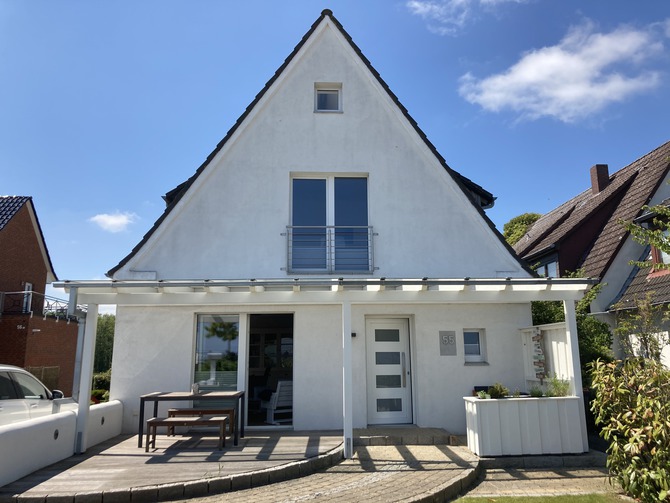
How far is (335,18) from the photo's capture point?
1174 cm

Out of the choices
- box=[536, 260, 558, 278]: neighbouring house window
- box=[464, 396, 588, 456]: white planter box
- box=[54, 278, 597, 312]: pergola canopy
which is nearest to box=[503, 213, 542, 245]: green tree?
box=[536, 260, 558, 278]: neighbouring house window

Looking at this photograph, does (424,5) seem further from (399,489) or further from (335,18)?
(399,489)

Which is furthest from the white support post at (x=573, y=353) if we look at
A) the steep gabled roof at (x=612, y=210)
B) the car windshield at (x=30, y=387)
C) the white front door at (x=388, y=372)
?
the car windshield at (x=30, y=387)

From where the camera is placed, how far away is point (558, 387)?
8.82m

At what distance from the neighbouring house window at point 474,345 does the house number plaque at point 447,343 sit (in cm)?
32

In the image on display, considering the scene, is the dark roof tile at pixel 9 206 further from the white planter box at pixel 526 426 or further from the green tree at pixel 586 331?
the white planter box at pixel 526 426

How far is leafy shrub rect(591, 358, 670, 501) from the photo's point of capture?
19.1ft

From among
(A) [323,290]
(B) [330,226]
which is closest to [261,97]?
(B) [330,226]

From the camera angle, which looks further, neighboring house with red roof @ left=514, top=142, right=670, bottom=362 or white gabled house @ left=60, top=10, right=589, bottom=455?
neighboring house with red roof @ left=514, top=142, right=670, bottom=362

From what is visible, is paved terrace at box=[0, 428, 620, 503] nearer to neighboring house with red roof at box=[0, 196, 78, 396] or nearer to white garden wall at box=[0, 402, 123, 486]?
white garden wall at box=[0, 402, 123, 486]

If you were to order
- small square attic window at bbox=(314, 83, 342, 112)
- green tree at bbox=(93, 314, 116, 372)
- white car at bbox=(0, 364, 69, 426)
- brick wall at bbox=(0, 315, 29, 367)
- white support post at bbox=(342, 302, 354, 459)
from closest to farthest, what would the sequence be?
white car at bbox=(0, 364, 69, 426)
white support post at bbox=(342, 302, 354, 459)
small square attic window at bbox=(314, 83, 342, 112)
brick wall at bbox=(0, 315, 29, 367)
green tree at bbox=(93, 314, 116, 372)

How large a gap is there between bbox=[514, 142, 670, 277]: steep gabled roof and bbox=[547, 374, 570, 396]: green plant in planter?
6.67 metres

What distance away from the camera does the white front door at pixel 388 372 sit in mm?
10406

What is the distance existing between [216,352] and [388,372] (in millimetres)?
3687
